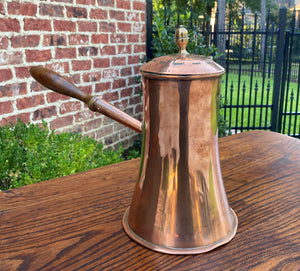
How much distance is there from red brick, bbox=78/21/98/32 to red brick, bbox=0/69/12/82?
635 millimetres

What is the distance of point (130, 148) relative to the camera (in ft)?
9.48

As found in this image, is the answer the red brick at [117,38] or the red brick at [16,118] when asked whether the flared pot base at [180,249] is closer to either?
the red brick at [16,118]

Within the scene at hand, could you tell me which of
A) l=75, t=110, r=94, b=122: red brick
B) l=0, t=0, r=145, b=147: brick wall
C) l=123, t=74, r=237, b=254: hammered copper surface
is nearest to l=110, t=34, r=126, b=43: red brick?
l=0, t=0, r=145, b=147: brick wall

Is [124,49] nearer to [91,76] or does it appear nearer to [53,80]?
[91,76]

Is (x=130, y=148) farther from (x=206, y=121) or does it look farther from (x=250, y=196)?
(x=206, y=121)

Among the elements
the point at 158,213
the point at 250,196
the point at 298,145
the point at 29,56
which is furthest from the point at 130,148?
the point at 158,213

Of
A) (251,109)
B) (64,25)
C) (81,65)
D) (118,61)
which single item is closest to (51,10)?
(64,25)

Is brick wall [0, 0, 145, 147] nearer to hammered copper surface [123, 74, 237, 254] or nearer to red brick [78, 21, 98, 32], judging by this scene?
red brick [78, 21, 98, 32]

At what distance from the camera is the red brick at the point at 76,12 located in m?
2.07

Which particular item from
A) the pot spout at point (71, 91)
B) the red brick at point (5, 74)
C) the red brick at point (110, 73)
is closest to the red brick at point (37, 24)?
the red brick at point (5, 74)

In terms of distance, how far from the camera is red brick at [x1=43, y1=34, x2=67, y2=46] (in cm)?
192

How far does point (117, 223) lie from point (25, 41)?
148 centimetres

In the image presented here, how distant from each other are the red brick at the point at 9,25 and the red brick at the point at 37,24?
0.20 ft

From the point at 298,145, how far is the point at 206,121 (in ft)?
2.25
